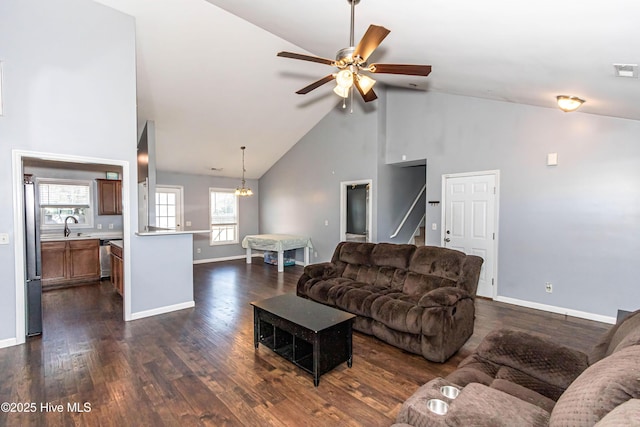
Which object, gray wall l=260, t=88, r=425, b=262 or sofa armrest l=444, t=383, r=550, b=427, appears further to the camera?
gray wall l=260, t=88, r=425, b=262

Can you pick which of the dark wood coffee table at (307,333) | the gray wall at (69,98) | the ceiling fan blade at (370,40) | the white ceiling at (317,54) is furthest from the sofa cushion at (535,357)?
the gray wall at (69,98)

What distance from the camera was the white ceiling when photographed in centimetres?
198

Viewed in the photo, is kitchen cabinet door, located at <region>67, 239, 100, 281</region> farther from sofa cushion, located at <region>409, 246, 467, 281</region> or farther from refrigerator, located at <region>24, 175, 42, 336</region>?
sofa cushion, located at <region>409, 246, 467, 281</region>

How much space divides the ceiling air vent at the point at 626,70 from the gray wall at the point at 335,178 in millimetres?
4139

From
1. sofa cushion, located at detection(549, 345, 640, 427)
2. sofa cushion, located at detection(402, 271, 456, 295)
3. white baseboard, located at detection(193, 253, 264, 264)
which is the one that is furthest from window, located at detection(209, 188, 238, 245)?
sofa cushion, located at detection(549, 345, 640, 427)

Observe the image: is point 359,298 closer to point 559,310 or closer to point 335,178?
point 559,310

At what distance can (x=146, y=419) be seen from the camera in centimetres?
211

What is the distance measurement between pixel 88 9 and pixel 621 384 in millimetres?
5409

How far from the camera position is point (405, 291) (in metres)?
3.70

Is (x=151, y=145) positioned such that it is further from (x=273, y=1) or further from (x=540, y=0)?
(x=540, y=0)

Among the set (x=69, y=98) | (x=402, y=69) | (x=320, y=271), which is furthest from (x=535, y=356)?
(x=69, y=98)

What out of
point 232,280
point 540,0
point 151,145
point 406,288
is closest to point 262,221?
point 232,280

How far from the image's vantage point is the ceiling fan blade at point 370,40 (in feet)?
6.93

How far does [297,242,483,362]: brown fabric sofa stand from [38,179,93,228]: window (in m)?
5.10
